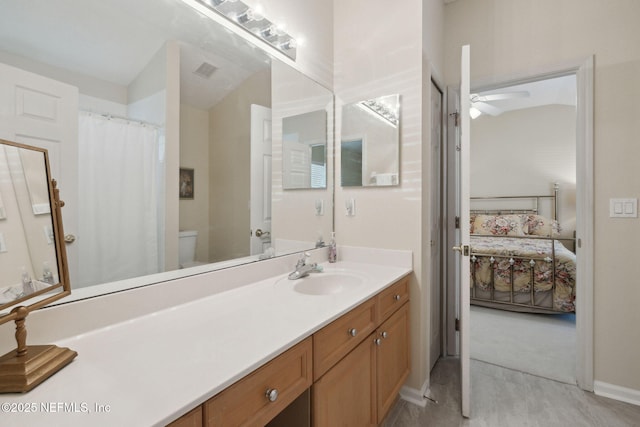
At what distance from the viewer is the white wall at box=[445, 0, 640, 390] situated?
1770 mm

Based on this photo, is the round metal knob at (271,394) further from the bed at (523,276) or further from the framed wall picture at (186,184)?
the bed at (523,276)

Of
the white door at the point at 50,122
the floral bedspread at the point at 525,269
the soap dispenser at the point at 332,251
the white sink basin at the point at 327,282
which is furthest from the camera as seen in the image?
the floral bedspread at the point at 525,269

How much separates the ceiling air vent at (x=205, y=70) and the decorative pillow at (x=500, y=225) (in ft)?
14.5

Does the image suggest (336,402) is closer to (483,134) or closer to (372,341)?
(372,341)

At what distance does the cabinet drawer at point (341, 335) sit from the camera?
3.15 feet

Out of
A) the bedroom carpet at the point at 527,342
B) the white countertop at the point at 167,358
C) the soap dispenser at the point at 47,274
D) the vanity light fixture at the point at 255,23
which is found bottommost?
the bedroom carpet at the point at 527,342

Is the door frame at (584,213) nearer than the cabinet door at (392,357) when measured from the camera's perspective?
No

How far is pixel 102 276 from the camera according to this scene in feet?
3.12

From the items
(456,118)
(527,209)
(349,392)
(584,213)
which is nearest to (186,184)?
(349,392)

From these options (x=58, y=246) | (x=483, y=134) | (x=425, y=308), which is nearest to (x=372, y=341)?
(x=425, y=308)

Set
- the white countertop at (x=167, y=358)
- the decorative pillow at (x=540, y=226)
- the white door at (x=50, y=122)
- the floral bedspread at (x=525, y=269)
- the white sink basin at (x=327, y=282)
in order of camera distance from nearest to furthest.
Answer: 1. the white countertop at (x=167, y=358)
2. the white door at (x=50, y=122)
3. the white sink basin at (x=327, y=282)
4. the floral bedspread at (x=525, y=269)
5. the decorative pillow at (x=540, y=226)

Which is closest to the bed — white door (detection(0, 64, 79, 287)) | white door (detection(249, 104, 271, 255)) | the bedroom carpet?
the bedroom carpet

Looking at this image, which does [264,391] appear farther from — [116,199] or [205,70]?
[205,70]

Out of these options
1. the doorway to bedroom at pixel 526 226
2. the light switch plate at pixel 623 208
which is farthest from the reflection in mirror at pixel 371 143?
the light switch plate at pixel 623 208
